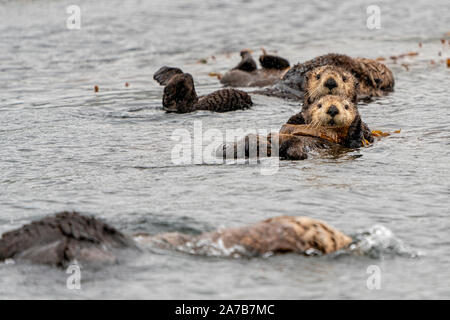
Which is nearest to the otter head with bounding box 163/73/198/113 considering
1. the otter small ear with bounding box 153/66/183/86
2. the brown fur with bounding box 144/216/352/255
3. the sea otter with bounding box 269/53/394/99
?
the otter small ear with bounding box 153/66/183/86

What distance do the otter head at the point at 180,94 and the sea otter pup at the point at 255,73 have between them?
6.87 ft

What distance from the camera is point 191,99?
9219 mm

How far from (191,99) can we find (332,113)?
241 centimetres

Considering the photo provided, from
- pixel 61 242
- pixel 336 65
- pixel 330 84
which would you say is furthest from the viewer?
pixel 336 65

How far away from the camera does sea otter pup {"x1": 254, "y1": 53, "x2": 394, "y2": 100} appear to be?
33.7 feet

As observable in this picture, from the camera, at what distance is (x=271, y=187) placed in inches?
235

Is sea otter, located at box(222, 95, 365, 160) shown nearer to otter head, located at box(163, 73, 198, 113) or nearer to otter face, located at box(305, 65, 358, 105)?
otter face, located at box(305, 65, 358, 105)

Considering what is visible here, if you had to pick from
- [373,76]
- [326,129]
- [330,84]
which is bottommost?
[326,129]

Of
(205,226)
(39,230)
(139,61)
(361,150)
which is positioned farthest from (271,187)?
(139,61)

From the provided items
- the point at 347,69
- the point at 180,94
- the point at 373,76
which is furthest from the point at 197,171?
the point at 373,76

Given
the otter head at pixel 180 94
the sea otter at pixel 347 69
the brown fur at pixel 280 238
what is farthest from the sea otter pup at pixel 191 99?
the brown fur at pixel 280 238

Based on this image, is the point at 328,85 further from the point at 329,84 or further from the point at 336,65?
the point at 336,65

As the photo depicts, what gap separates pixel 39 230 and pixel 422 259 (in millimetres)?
2296

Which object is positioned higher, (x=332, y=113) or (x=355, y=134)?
(x=332, y=113)
